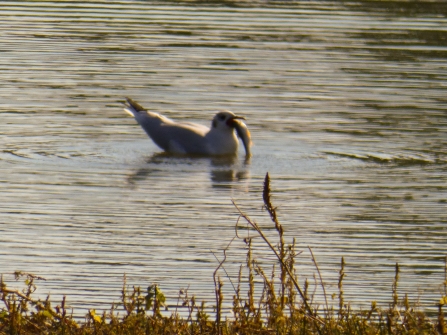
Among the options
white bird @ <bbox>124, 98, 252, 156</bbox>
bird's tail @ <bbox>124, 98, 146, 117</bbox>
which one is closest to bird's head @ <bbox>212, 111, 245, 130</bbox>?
white bird @ <bbox>124, 98, 252, 156</bbox>

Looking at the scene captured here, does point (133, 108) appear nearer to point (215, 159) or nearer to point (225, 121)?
point (225, 121)

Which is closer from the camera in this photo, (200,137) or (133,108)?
(200,137)

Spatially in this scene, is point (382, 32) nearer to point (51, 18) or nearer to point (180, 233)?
point (51, 18)

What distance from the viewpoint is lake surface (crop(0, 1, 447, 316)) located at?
835 centimetres

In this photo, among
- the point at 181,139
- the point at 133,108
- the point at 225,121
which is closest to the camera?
the point at 181,139

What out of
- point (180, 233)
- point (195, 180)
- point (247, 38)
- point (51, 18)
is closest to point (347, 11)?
point (247, 38)

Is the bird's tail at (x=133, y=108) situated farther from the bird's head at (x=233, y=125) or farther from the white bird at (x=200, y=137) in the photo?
the bird's head at (x=233, y=125)

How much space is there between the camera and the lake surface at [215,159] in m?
8.35

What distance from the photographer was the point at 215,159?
42.6ft

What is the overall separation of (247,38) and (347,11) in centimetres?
477

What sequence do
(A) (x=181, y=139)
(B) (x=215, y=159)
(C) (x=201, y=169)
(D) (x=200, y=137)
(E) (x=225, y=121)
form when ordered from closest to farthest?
(C) (x=201, y=169), (B) (x=215, y=159), (D) (x=200, y=137), (A) (x=181, y=139), (E) (x=225, y=121)

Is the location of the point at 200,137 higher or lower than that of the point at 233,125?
lower

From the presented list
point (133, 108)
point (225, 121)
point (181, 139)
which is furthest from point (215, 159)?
point (133, 108)

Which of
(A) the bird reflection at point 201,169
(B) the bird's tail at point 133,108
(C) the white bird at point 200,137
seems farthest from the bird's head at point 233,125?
(B) the bird's tail at point 133,108
